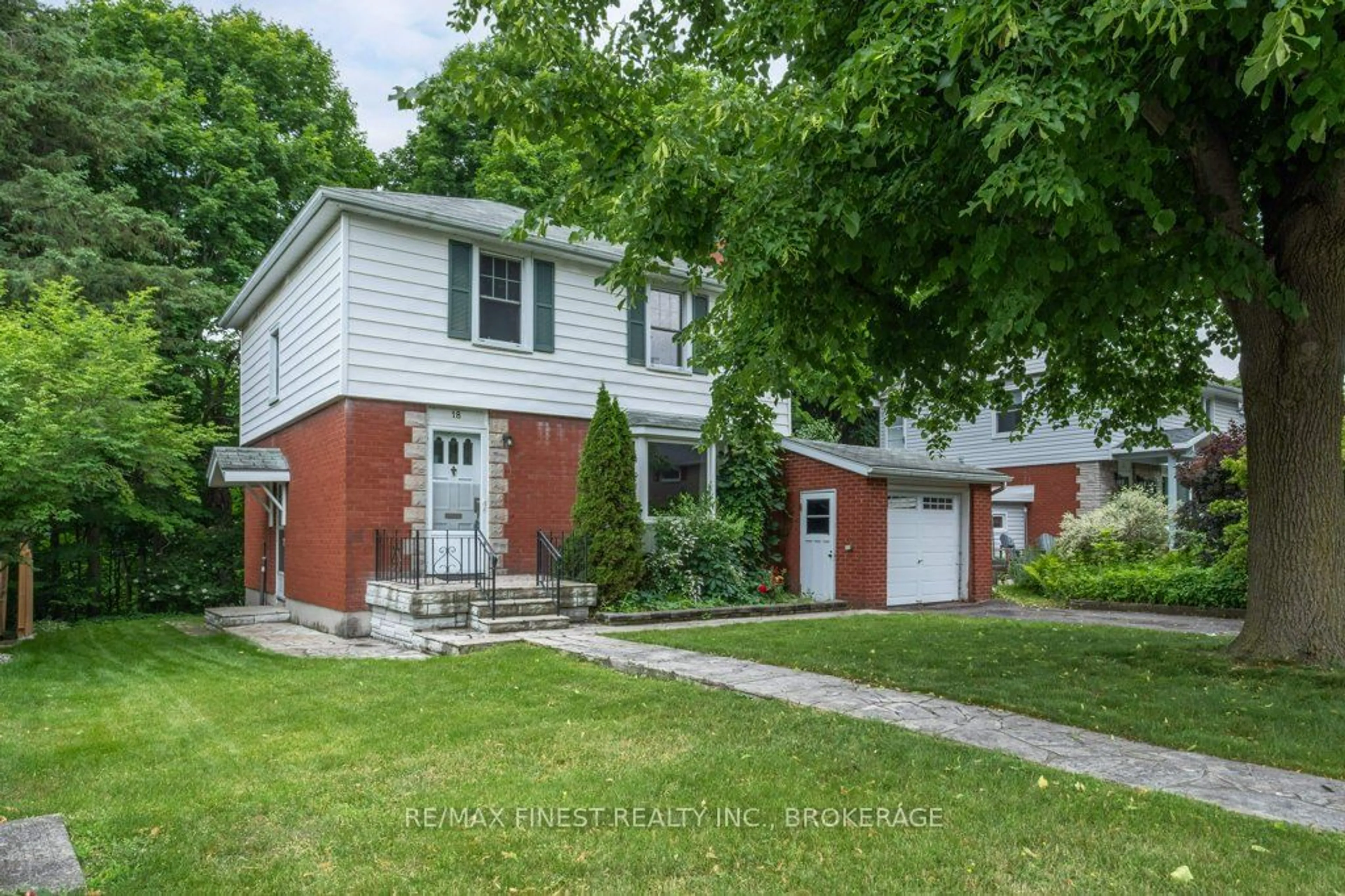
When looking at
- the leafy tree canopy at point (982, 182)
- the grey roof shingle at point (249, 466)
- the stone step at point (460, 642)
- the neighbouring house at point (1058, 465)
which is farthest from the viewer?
the neighbouring house at point (1058, 465)

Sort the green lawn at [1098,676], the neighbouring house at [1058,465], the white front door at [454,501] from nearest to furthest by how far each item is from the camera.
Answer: the green lawn at [1098,676] → the white front door at [454,501] → the neighbouring house at [1058,465]

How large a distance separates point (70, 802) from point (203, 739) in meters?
1.38

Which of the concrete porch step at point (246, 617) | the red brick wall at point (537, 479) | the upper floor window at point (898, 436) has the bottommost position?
the concrete porch step at point (246, 617)

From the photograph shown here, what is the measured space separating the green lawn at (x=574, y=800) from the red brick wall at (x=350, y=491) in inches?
172

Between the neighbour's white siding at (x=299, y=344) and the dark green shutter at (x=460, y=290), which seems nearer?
the neighbour's white siding at (x=299, y=344)

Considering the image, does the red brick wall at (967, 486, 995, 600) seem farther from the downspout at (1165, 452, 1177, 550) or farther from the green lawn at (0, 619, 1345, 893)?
the green lawn at (0, 619, 1345, 893)

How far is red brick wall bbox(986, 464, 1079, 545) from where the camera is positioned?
2208 centimetres

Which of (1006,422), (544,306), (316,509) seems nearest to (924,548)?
(544,306)

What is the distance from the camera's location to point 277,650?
32.8 ft

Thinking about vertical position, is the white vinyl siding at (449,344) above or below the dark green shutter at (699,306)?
Answer: below

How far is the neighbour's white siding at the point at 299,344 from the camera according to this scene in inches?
456

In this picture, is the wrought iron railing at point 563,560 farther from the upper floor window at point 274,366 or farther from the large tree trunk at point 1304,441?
the large tree trunk at point 1304,441

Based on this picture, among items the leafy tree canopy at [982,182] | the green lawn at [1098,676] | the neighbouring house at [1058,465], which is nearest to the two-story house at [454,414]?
the leafy tree canopy at [982,182]

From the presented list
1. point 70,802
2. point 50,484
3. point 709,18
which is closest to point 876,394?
point 709,18
